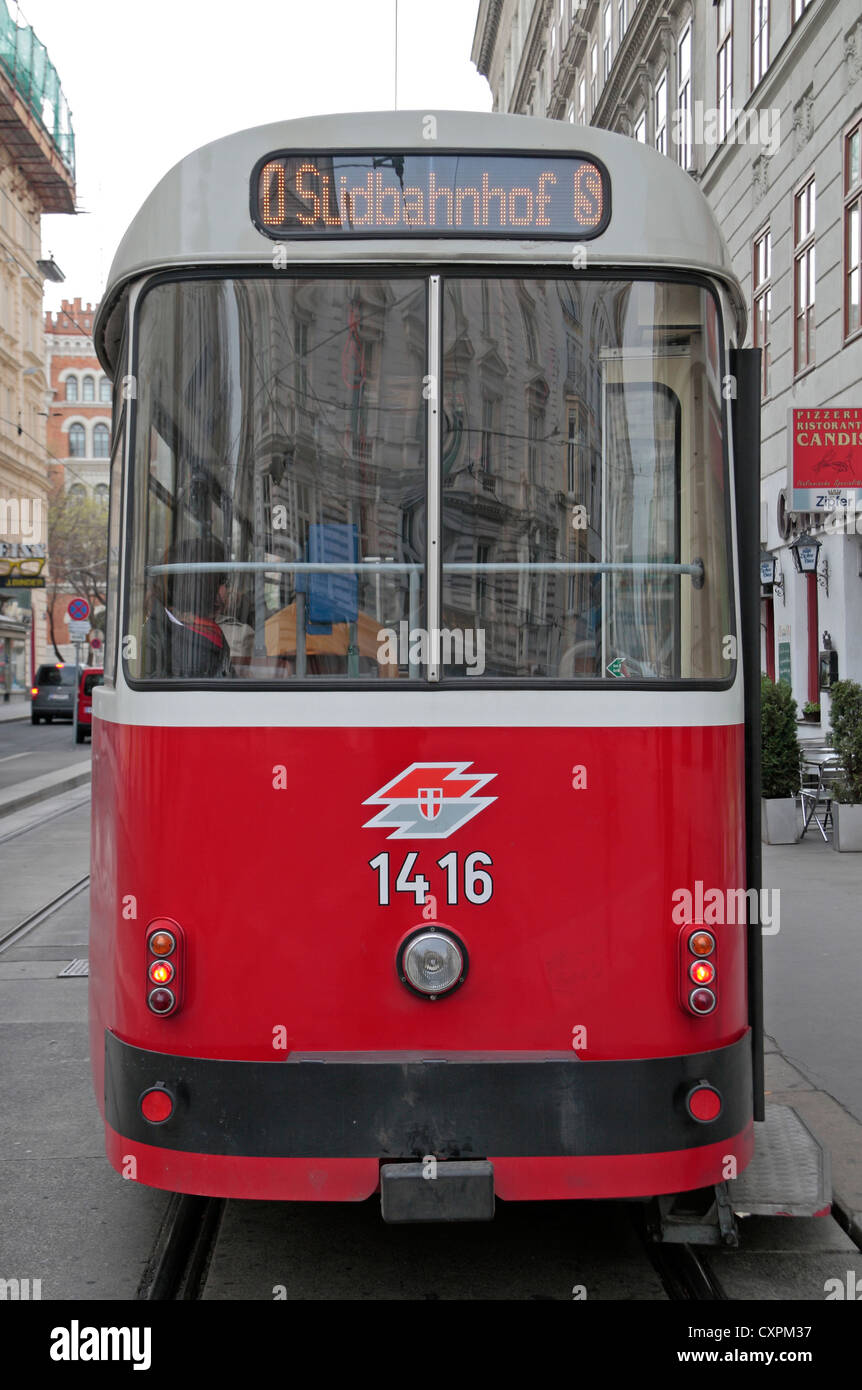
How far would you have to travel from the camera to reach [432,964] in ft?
12.2

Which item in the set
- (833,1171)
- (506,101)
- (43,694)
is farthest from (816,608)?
(506,101)

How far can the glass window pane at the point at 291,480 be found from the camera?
Answer: 379 cm

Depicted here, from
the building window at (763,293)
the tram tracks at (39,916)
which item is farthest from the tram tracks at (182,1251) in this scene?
the building window at (763,293)

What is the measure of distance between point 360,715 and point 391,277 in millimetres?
1178

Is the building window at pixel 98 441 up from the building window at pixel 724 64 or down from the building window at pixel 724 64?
up

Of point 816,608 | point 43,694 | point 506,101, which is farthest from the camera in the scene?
point 506,101

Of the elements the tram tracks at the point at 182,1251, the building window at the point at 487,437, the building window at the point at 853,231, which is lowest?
the tram tracks at the point at 182,1251

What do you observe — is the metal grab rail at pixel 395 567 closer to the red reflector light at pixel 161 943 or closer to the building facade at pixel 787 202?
the red reflector light at pixel 161 943

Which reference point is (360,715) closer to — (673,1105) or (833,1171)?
(673,1105)

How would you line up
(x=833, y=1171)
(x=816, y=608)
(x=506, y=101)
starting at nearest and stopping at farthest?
1. (x=833, y=1171)
2. (x=816, y=608)
3. (x=506, y=101)

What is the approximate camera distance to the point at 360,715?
3744mm

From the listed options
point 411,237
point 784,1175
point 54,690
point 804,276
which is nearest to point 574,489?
point 411,237

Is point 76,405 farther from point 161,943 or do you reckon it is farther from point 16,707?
point 161,943

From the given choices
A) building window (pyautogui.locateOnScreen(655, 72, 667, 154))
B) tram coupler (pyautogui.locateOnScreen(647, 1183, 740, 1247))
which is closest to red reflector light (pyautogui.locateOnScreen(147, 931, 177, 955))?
tram coupler (pyautogui.locateOnScreen(647, 1183, 740, 1247))
